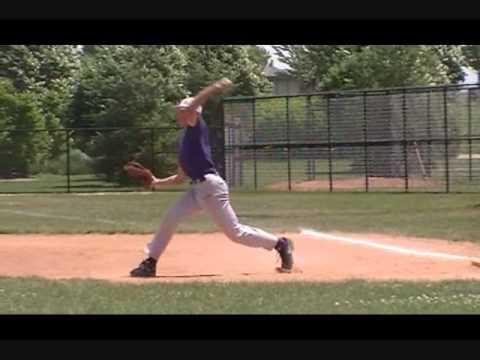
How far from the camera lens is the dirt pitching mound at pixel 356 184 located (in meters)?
32.4

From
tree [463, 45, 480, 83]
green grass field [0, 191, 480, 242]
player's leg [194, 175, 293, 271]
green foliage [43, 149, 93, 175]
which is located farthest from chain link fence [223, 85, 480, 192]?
tree [463, 45, 480, 83]

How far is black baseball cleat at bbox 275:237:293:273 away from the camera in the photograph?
10.3m

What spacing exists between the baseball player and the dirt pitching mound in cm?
2274

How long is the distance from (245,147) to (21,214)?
1350cm

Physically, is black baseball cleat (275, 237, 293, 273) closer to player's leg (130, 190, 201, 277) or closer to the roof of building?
player's leg (130, 190, 201, 277)

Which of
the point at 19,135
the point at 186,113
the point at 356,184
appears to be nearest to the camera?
the point at 186,113

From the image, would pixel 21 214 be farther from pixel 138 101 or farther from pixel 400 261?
pixel 138 101

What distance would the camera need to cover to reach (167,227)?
10.0 metres

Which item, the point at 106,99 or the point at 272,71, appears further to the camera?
the point at 272,71

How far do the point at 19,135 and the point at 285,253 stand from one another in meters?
33.0

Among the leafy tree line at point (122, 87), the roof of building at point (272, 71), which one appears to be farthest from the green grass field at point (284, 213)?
the roof of building at point (272, 71)

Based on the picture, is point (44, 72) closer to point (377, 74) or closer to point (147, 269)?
point (377, 74)

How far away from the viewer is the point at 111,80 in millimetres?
45219

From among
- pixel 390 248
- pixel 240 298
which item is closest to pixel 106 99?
pixel 390 248
